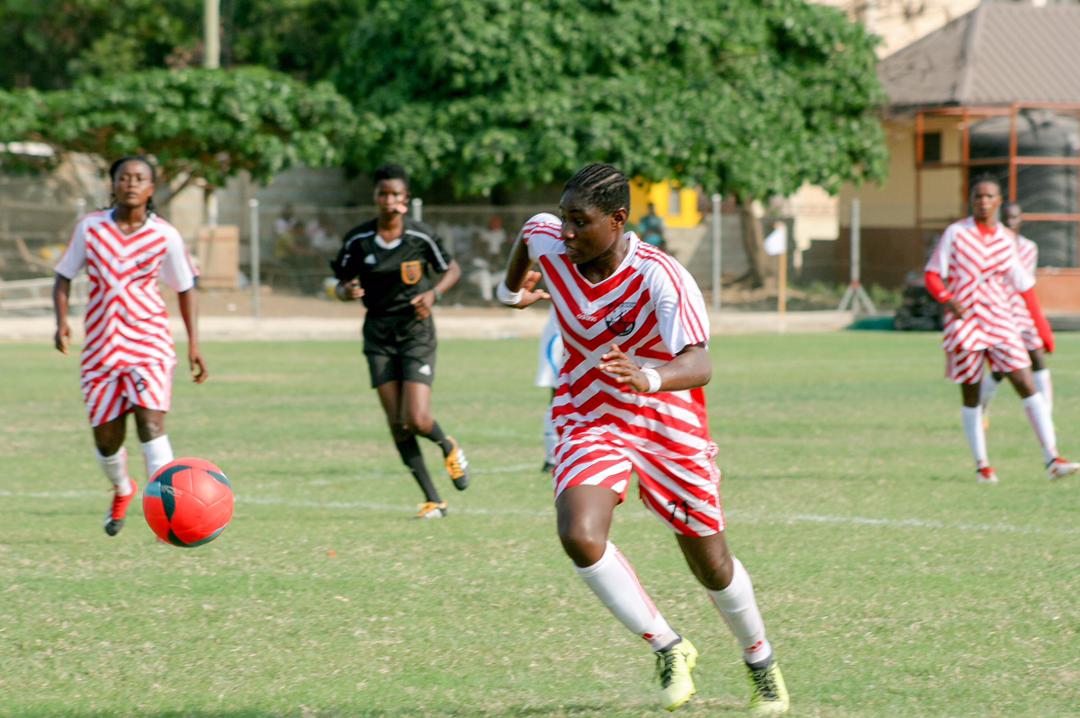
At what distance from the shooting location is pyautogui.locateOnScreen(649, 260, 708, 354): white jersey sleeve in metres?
5.59

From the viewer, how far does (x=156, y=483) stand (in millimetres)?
7438

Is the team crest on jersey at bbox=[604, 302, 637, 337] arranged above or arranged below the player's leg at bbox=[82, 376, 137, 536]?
above

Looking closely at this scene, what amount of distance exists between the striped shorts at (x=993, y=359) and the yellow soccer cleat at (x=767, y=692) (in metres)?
6.11

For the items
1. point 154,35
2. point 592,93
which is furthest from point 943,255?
point 154,35

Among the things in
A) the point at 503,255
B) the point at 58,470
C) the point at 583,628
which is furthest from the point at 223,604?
the point at 503,255

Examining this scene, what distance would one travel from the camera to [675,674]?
18.4ft

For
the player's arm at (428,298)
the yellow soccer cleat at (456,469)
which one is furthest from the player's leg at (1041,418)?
Result: the player's arm at (428,298)

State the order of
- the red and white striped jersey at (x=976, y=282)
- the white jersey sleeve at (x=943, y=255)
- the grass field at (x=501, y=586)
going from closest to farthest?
the grass field at (x=501, y=586) < the white jersey sleeve at (x=943, y=255) < the red and white striped jersey at (x=976, y=282)

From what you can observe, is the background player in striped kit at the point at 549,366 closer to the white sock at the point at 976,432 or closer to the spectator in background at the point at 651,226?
the white sock at the point at 976,432

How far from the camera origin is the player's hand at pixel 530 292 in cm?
650

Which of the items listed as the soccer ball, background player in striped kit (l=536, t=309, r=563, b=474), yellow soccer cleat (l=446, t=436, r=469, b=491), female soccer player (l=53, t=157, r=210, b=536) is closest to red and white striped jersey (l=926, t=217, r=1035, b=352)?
background player in striped kit (l=536, t=309, r=563, b=474)

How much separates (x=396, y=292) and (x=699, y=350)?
504cm

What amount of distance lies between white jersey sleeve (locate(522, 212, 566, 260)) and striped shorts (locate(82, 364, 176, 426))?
3615mm

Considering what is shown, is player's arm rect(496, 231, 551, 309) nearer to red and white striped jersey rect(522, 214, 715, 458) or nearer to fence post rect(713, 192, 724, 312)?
red and white striped jersey rect(522, 214, 715, 458)
